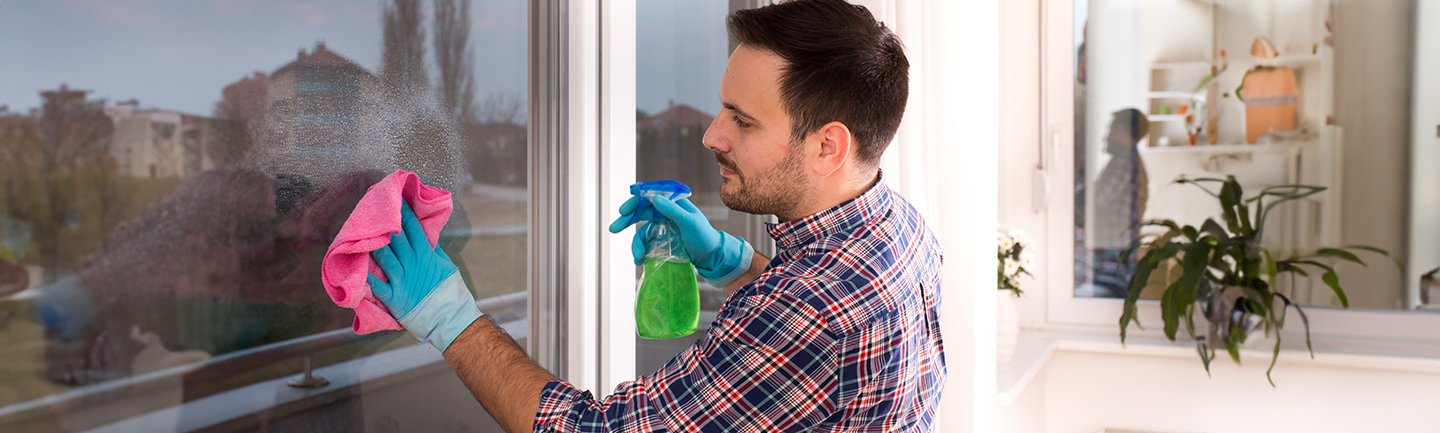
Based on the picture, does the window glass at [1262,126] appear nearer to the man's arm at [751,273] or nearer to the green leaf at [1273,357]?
the green leaf at [1273,357]

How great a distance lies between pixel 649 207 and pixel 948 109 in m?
0.91

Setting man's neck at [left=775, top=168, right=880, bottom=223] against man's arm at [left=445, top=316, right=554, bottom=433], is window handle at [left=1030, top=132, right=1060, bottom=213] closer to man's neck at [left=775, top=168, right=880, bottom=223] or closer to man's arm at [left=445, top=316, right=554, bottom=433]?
man's neck at [left=775, top=168, right=880, bottom=223]

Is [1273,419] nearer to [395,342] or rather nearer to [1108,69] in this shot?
[1108,69]

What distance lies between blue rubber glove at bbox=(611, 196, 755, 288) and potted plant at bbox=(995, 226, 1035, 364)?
1272 mm

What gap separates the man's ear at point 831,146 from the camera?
3.13 feet

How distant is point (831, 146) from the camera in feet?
3.15

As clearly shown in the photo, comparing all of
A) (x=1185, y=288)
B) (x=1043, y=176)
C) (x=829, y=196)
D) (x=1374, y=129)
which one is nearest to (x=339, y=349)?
(x=829, y=196)

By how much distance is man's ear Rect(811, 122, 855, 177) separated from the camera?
0.95 metres

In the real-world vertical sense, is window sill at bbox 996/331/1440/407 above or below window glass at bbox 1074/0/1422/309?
below

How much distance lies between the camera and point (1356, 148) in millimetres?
2426

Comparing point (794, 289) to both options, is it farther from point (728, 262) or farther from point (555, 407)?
point (728, 262)

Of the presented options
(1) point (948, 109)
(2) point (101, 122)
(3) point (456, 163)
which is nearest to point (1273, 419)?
(1) point (948, 109)

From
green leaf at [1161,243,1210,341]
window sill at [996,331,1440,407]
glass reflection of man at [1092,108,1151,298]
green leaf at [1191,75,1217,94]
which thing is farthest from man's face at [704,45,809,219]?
green leaf at [1191,75,1217,94]

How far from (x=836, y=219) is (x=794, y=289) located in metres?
0.16
